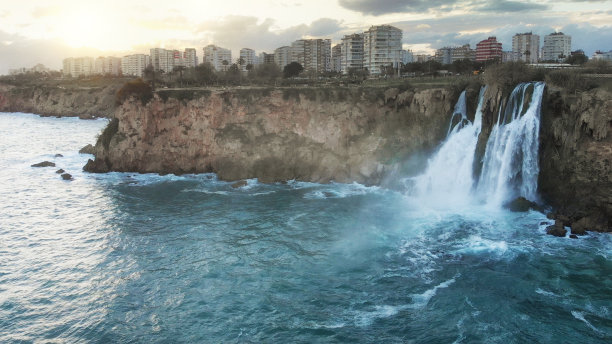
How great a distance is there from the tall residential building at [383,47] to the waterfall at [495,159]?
82.8 meters

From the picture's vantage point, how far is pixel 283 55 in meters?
176

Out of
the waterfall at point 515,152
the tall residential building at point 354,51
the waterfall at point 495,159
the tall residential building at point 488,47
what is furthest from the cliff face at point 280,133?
the tall residential building at point 488,47

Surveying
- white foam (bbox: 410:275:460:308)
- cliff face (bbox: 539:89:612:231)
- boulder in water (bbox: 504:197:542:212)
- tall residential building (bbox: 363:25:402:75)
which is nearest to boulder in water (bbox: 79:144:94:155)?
boulder in water (bbox: 504:197:542:212)

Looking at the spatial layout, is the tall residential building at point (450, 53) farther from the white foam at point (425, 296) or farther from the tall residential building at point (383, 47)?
the white foam at point (425, 296)

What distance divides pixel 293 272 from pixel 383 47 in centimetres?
10794

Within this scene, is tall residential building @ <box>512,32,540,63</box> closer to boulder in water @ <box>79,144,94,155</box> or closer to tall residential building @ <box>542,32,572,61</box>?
tall residential building @ <box>542,32,572,61</box>

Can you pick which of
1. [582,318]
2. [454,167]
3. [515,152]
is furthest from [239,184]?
[582,318]

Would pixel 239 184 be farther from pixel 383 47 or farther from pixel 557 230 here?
pixel 383 47

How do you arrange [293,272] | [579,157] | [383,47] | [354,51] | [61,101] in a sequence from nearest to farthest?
1. [293,272]
2. [579,157]
3. [383,47]
4. [61,101]
5. [354,51]

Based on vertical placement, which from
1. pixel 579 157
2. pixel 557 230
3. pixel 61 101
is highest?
pixel 61 101

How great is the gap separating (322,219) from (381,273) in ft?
37.5

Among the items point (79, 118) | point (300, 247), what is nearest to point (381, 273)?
point (300, 247)

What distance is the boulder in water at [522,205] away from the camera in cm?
3722

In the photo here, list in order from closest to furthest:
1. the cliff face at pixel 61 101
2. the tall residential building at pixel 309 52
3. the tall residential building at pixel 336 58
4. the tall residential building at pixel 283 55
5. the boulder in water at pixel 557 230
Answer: the boulder in water at pixel 557 230 → the cliff face at pixel 61 101 → the tall residential building at pixel 309 52 → the tall residential building at pixel 336 58 → the tall residential building at pixel 283 55
